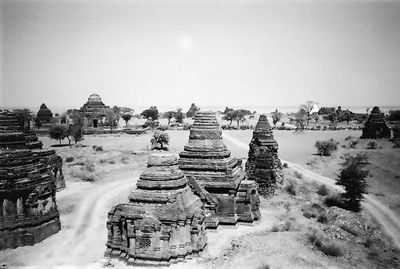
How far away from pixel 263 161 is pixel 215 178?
33.3 ft

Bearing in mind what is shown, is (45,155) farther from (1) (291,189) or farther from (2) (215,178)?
(1) (291,189)

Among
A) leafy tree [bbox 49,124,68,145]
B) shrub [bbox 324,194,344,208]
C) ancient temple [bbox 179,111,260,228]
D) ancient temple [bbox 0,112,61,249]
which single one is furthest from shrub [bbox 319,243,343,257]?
leafy tree [bbox 49,124,68,145]

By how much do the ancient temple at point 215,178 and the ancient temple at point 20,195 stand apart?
8.98m

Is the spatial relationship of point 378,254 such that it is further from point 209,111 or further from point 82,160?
point 82,160

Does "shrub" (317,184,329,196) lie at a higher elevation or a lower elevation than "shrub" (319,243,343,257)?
lower

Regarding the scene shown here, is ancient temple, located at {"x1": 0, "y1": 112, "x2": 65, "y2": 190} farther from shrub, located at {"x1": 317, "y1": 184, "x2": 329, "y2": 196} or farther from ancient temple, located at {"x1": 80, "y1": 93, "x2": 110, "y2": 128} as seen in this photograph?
ancient temple, located at {"x1": 80, "y1": 93, "x2": 110, "y2": 128}

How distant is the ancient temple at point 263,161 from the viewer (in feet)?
101

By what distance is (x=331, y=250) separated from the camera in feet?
58.5

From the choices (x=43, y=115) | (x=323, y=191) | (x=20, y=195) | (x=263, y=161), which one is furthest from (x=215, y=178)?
(x=43, y=115)

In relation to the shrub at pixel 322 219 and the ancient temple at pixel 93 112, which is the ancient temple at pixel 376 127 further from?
the ancient temple at pixel 93 112

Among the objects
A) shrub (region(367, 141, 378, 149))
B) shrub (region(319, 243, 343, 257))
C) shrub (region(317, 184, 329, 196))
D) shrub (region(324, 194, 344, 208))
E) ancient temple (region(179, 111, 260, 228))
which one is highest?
ancient temple (region(179, 111, 260, 228))

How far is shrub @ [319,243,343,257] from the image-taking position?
58.4ft

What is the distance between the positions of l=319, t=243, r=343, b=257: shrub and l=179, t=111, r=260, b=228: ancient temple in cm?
522

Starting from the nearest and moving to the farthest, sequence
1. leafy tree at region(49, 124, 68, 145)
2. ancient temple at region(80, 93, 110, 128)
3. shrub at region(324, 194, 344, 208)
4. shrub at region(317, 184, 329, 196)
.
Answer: shrub at region(324, 194, 344, 208) < shrub at region(317, 184, 329, 196) < leafy tree at region(49, 124, 68, 145) < ancient temple at region(80, 93, 110, 128)
